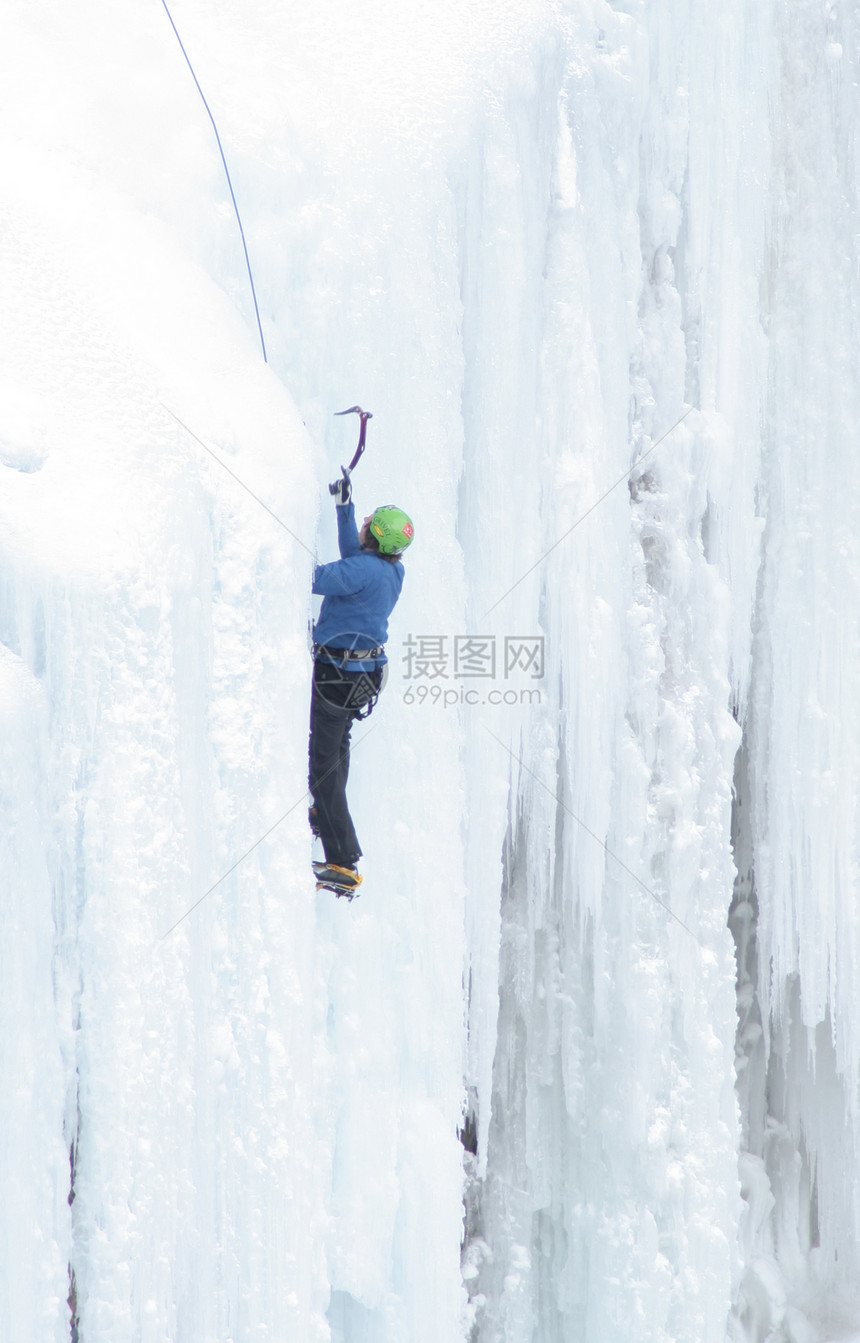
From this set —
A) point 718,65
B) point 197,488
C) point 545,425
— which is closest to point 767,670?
point 545,425

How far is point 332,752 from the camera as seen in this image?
4035 millimetres

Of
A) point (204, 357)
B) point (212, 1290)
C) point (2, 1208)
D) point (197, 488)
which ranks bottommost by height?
point (212, 1290)

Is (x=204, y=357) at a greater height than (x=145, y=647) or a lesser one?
greater

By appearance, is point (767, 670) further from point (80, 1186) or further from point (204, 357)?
point (80, 1186)

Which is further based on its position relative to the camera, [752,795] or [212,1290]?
[752,795]

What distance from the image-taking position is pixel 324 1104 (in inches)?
162

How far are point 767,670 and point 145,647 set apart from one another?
3.41 metres

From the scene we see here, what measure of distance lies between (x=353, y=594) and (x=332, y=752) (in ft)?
1.51

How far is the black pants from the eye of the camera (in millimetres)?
3996

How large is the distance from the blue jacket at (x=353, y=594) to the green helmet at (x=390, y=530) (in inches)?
1.8

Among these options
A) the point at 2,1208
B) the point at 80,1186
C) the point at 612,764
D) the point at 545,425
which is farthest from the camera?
the point at 612,764

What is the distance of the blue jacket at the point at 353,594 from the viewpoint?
3.86 metres

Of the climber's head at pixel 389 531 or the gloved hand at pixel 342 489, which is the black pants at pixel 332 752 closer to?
the climber's head at pixel 389 531

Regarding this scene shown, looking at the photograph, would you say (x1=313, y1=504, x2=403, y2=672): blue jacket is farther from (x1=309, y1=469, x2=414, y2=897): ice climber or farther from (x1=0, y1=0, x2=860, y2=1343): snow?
(x1=0, y1=0, x2=860, y2=1343): snow
